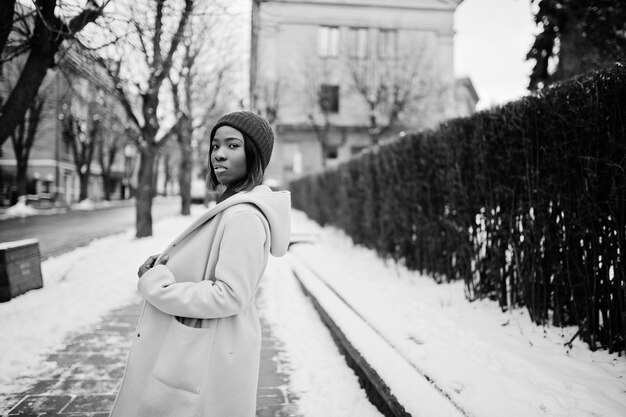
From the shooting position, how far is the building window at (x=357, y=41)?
98.8ft

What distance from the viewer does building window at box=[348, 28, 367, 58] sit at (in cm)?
3011

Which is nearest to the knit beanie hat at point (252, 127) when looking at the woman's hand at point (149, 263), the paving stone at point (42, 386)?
the woman's hand at point (149, 263)

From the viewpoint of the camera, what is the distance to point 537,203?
4.16 metres

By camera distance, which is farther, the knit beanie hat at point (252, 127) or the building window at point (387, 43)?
the building window at point (387, 43)

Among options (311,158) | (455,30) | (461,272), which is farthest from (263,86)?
(461,272)

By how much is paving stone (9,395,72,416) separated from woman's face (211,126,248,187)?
8.54 ft

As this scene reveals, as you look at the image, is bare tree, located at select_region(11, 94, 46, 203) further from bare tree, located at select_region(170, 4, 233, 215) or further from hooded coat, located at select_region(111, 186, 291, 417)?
hooded coat, located at select_region(111, 186, 291, 417)

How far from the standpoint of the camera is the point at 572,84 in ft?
12.1

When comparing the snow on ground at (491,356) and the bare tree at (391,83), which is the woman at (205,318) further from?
the bare tree at (391,83)

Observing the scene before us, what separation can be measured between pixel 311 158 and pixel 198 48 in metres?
23.8

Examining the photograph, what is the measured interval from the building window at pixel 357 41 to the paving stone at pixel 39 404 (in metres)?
29.9

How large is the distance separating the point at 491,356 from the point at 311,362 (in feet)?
5.70

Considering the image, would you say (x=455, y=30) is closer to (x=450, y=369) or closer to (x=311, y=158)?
(x=311, y=158)

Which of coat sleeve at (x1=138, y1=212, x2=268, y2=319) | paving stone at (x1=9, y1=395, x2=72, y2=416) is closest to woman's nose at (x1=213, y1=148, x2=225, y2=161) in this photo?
coat sleeve at (x1=138, y1=212, x2=268, y2=319)
